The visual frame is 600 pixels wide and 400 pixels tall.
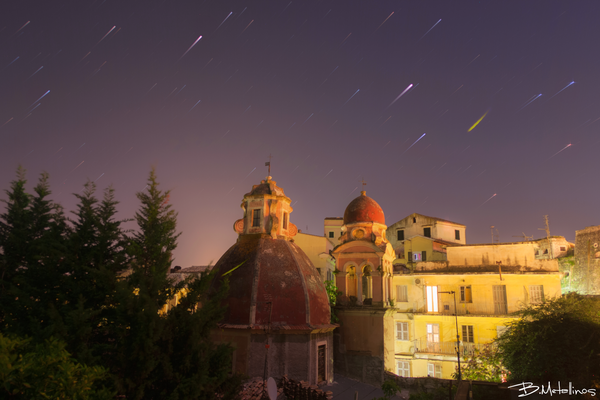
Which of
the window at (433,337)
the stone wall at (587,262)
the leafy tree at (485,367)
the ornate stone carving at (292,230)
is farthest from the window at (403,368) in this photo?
the stone wall at (587,262)

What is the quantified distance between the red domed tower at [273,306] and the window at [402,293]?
11.0 metres

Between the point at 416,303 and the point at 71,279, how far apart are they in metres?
23.3

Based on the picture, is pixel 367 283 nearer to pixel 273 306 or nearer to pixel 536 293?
pixel 273 306

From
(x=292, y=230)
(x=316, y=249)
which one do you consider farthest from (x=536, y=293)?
(x=316, y=249)

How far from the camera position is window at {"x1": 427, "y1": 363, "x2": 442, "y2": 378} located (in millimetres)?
26828

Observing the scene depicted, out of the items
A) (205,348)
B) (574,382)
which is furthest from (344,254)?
(205,348)

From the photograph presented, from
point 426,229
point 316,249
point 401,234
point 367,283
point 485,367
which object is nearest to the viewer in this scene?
point 485,367

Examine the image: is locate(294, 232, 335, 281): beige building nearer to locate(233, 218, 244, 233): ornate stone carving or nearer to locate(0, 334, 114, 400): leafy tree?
locate(233, 218, 244, 233): ornate stone carving

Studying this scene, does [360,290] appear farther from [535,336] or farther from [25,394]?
[25,394]

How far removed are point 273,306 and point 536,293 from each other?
59.2 ft

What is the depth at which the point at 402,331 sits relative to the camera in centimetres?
2886

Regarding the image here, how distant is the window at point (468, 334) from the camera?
2665 centimetres

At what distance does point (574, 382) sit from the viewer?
1641 cm

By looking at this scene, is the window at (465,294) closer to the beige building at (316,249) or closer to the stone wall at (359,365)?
the stone wall at (359,365)
